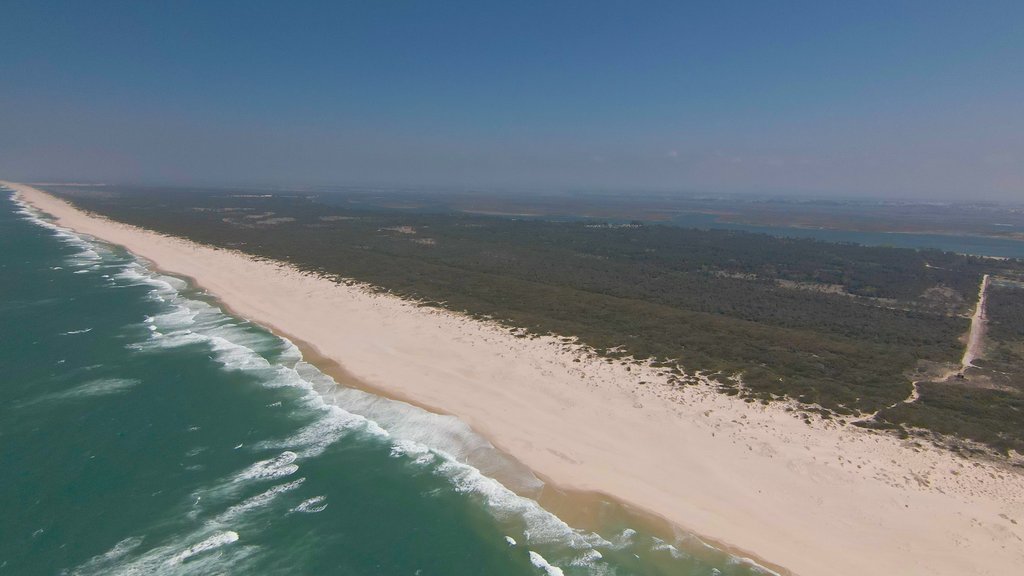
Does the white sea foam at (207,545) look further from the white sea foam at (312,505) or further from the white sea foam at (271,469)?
the white sea foam at (271,469)

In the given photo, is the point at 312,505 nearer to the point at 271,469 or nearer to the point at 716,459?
the point at 271,469

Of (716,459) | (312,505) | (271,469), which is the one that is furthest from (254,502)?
(716,459)

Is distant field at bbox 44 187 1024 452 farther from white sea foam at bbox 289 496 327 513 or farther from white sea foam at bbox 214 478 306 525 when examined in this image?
white sea foam at bbox 214 478 306 525

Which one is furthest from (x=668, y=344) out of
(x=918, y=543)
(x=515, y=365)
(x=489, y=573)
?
(x=489, y=573)

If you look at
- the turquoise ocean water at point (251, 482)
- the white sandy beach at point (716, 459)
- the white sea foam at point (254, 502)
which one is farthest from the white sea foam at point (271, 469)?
the white sandy beach at point (716, 459)

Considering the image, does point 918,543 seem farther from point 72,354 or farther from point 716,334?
point 72,354

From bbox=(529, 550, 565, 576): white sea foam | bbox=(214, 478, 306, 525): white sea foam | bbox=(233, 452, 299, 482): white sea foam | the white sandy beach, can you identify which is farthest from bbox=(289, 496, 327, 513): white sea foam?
bbox=(529, 550, 565, 576): white sea foam
